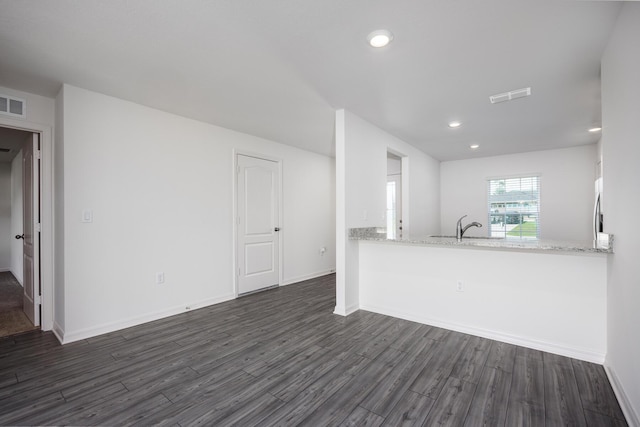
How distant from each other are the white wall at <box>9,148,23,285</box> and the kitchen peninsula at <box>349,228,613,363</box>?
6.19m

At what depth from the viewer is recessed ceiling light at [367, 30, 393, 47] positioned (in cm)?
203

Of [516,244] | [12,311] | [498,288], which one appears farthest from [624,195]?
[12,311]

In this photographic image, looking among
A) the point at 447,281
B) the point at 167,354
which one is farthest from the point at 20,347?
the point at 447,281

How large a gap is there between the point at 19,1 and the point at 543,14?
3137 millimetres

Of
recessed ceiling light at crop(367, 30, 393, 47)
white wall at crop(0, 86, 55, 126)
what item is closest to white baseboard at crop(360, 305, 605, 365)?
recessed ceiling light at crop(367, 30, 393, 47)

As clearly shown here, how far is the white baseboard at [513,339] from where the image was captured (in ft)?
7.92

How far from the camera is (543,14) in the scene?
1837 mm

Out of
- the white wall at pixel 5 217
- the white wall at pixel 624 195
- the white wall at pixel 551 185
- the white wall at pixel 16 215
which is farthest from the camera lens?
the white wall at pixel 5 217

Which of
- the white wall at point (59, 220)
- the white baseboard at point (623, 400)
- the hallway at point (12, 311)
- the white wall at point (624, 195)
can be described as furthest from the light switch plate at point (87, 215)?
the white baseboard at point (623, 400)

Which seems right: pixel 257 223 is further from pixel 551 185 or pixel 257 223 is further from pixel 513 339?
pixel 551 185

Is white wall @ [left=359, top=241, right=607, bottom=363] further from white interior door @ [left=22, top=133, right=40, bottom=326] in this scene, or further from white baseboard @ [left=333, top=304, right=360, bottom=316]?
white interior door @ [left=22, top=133, right=40, bottom=326]

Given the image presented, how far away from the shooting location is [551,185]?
215 inches

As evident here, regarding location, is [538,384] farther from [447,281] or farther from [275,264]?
[275,264]

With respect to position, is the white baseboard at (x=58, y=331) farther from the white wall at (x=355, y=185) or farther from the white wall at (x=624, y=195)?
the white wall at (x=624, y=195)
